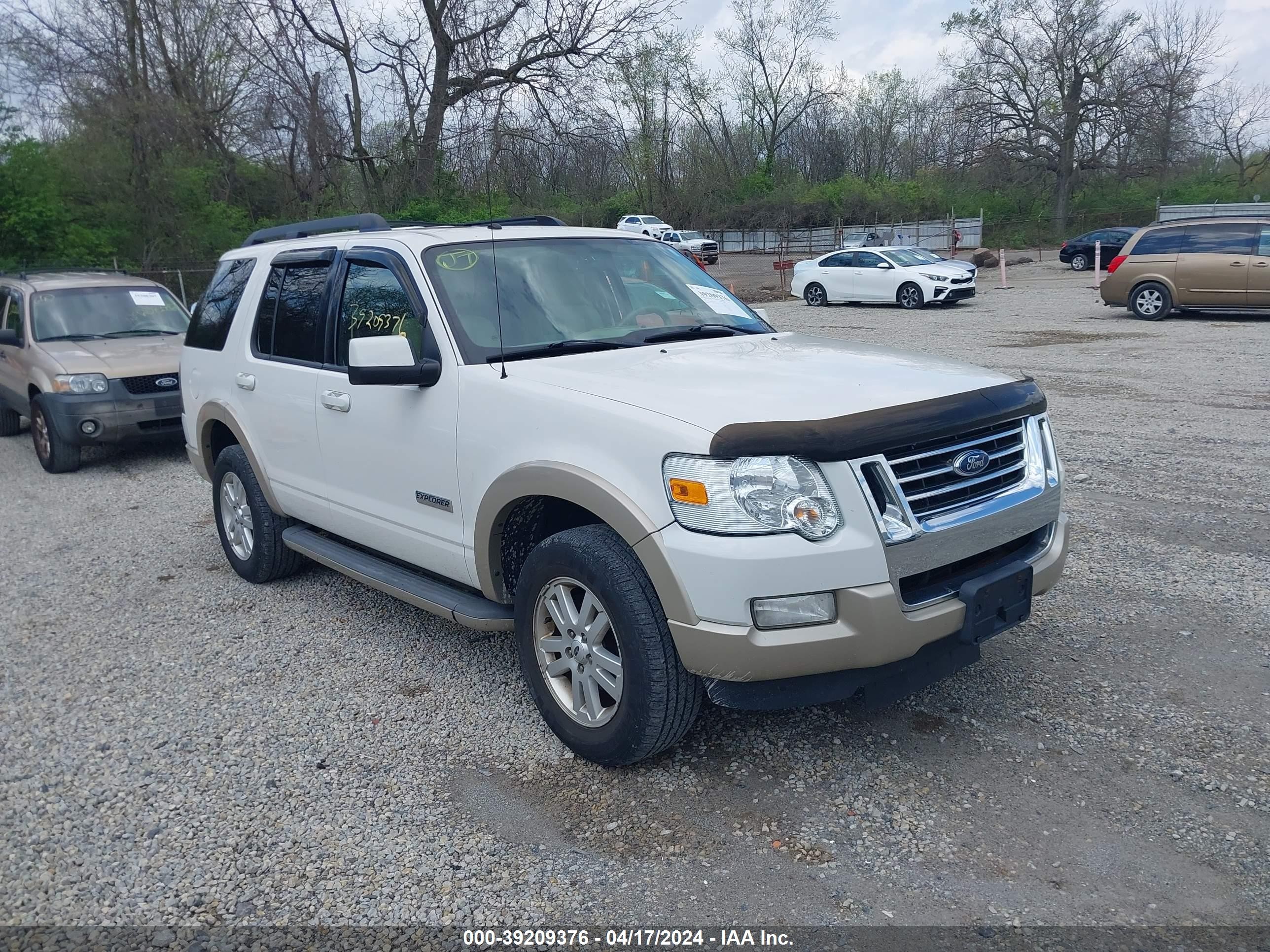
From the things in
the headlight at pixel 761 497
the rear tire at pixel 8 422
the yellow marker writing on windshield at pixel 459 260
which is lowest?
the rear tire at pixel 8 422

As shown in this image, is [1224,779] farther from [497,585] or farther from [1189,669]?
[497,585]

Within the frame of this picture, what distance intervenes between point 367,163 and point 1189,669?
102 feet

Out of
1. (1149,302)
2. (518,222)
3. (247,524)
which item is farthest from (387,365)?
(1149,302)

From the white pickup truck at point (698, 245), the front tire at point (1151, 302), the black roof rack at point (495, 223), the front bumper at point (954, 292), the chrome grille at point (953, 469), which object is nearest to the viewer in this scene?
the chrome grille at point (953, 469)

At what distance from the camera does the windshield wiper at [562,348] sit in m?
4.11

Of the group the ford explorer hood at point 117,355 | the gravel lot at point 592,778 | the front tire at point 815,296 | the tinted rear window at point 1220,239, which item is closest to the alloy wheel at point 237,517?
the gravel lot at point 592,778

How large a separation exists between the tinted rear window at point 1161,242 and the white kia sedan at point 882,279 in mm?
5713

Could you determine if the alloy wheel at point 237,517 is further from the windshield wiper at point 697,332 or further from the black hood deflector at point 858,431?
the black hood deflector at point 858,431

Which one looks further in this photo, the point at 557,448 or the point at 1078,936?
the point at 557,448

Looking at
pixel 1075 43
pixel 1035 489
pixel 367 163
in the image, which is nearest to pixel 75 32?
pixel 367 163

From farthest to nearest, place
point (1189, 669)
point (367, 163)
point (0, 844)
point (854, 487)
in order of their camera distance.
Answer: point (367, 163) < point (1189, 669) < point (0, 844) < point (854, 487)

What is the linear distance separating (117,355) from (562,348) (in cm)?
729

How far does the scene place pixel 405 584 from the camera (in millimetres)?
4426

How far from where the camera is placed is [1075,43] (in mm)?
50562
